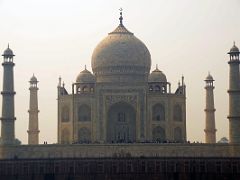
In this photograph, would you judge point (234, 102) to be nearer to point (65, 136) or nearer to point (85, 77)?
point (85, 77)

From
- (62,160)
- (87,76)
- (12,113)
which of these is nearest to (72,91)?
(87,76)

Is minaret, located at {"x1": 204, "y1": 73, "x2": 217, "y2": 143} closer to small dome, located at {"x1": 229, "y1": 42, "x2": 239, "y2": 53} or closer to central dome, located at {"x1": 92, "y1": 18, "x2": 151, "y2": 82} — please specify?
central dome, located at {"x1": 92, "y1": 18, "x2": 151, "y2": 82}

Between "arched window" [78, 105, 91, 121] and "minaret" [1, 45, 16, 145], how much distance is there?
4.48 metres

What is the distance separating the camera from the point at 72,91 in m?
47.1

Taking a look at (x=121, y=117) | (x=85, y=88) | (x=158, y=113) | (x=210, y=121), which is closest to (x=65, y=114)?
(x=85, y=88)

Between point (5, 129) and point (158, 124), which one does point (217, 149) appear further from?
point (5, 129)

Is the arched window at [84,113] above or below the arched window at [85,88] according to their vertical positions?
below

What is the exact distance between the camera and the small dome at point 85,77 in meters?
47.4

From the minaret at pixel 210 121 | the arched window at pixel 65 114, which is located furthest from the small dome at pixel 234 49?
the arched window at pixel 65 114

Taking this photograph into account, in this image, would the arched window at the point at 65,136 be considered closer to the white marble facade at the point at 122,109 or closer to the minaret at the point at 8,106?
the white marble facade at the point at 122,109

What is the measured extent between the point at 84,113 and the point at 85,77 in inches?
90.9

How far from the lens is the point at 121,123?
1844 inches

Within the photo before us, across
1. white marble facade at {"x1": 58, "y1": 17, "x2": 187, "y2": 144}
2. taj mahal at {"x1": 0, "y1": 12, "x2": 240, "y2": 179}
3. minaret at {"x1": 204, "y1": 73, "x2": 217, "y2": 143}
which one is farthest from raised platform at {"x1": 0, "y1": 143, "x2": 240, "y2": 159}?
minaret at {"x1": 204, "y1": 73, "x2": 217, "y2": 143}

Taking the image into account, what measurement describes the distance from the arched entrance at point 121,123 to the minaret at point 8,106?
6.02m
